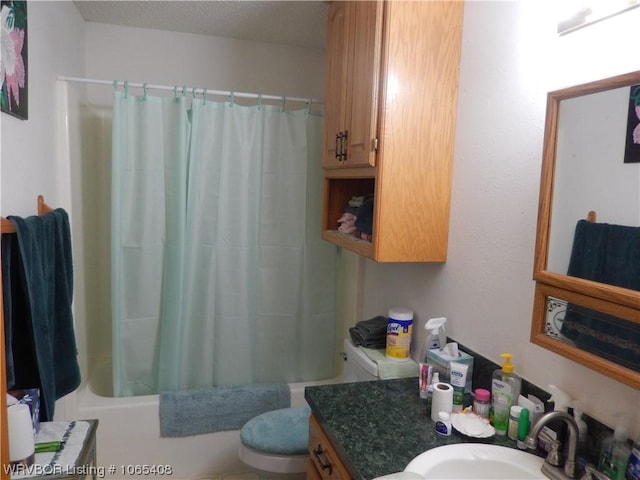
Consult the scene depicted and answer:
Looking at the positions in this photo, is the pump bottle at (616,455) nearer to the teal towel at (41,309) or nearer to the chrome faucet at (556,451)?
the chrome faucet at (556,451)

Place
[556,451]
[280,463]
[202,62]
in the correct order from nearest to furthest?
[556,451] < [280,463] < [202,62]

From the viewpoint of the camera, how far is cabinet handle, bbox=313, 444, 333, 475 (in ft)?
4.14

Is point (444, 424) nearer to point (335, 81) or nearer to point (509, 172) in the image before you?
point (509, 172)

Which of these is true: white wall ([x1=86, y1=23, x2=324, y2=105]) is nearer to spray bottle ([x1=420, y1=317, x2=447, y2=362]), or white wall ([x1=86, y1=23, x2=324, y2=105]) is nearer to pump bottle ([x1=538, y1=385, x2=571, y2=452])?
spray bottle ([x1=420, y1=317, x2=447, y2=362])

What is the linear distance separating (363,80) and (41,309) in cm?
136

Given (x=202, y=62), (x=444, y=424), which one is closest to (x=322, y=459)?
(x=444, y=424)

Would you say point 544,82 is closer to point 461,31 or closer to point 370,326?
point 461,31

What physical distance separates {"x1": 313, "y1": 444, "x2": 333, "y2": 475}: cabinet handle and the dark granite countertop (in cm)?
12

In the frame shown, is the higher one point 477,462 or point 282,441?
point 477,462

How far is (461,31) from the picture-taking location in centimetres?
151

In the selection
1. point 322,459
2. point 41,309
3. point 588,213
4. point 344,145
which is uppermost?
point 344,145

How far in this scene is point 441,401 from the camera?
1252mm

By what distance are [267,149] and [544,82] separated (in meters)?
1.40

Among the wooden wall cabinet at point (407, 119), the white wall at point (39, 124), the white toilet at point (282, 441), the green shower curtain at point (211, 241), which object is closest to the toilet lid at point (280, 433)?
the white toilet at point (282, 441)
